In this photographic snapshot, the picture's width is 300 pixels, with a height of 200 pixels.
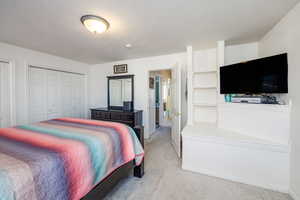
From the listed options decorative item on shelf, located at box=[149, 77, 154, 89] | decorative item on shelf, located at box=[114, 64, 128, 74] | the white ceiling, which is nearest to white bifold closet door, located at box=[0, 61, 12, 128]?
the white ceiling

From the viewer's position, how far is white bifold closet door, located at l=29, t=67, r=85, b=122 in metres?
3.07

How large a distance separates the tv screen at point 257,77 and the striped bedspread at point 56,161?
198cm

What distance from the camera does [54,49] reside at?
293cm

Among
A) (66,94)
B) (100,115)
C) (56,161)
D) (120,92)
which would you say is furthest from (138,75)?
(56,161)

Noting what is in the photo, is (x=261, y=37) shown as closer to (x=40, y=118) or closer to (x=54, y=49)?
(x=54, y=49)

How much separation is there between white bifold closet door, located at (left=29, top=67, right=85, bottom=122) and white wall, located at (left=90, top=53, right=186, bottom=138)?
0.42m

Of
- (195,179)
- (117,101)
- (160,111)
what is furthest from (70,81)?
(195,179)

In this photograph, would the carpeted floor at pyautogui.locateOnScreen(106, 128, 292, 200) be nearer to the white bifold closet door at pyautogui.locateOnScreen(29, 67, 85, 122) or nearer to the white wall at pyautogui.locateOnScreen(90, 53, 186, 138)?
the white wall at pyautogui.locateOnScreen(90, 53, 186, 138)

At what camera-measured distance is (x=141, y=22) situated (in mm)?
1862

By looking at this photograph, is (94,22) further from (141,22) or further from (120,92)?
(120,92)

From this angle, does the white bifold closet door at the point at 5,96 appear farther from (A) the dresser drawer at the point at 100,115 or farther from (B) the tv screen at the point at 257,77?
(B) the tv screen at the point at 257,77

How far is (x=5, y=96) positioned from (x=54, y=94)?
3.05 feet

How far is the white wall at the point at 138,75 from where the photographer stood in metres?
3.37

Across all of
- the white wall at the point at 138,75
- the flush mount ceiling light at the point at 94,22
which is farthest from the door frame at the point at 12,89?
the flush mount ceiling light at the point at 94,22
